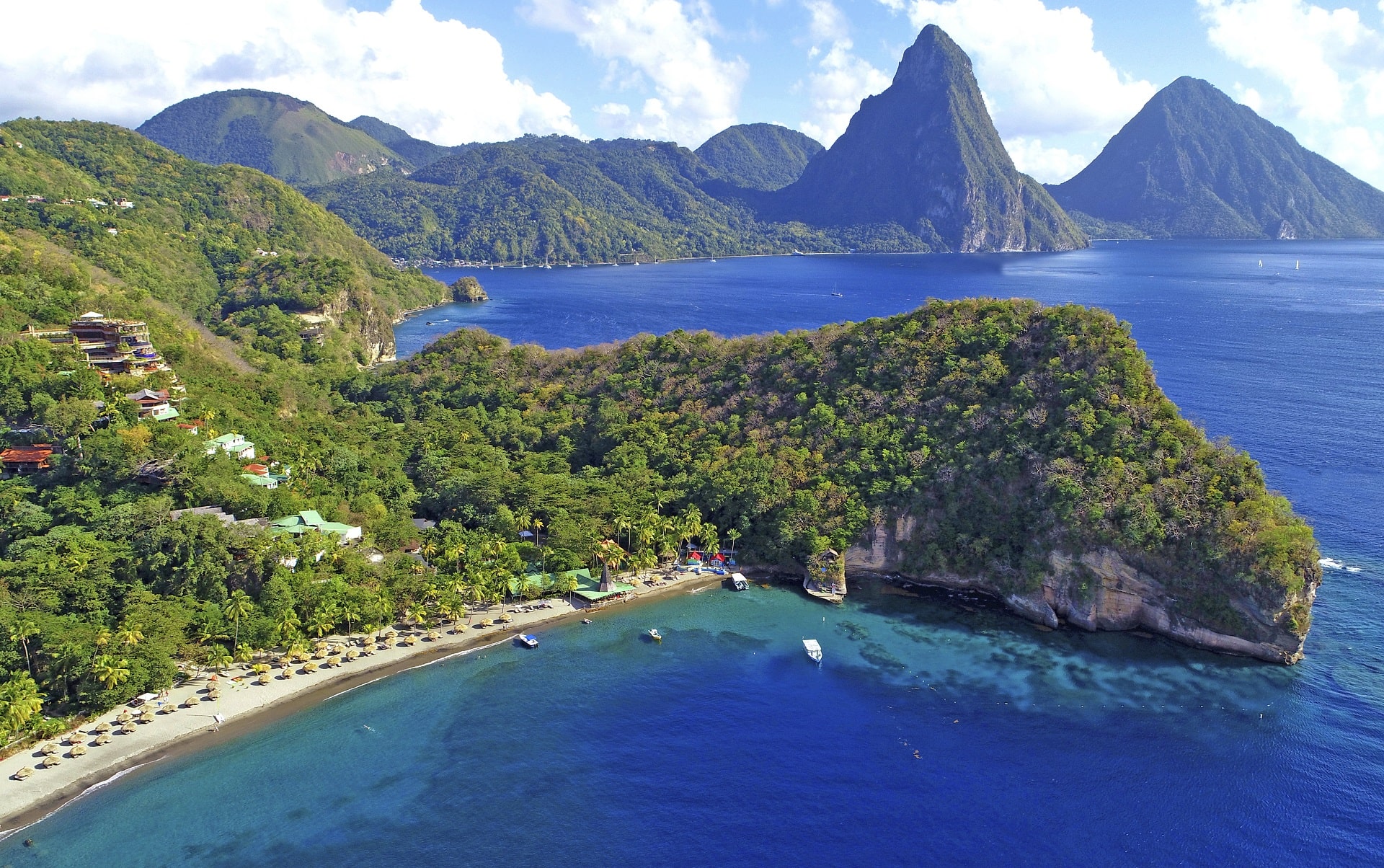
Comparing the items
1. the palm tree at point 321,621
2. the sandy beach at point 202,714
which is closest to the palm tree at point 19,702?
the sandy beach at point 202,714

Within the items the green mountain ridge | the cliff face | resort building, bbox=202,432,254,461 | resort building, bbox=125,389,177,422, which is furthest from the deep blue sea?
the green mountain ridge

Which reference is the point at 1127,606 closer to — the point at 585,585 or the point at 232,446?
the point at 585,585

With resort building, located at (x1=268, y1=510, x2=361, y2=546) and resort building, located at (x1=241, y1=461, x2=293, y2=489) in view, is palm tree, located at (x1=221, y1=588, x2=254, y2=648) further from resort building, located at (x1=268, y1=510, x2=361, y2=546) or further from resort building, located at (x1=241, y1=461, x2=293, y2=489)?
resort building, located at (x1=241, y1=461, x2=293, y2=489)

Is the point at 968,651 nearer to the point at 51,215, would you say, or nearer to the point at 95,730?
the point at 95,730

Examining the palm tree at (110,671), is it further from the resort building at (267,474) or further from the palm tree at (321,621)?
the resort building at (267,474)

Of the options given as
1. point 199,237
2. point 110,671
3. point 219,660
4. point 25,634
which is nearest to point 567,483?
point 219,660
